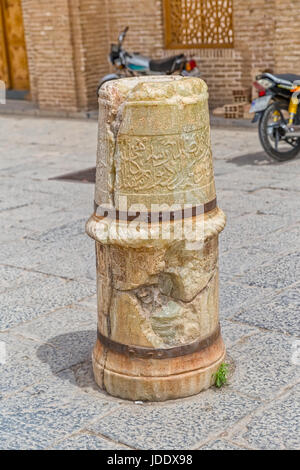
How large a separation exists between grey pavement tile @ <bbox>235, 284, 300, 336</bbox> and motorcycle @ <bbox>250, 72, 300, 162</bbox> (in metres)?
4.07

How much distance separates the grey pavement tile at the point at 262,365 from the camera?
3.93 m

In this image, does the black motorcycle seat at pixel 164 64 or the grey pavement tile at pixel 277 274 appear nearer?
the grey pavement tile at pixel 277 274

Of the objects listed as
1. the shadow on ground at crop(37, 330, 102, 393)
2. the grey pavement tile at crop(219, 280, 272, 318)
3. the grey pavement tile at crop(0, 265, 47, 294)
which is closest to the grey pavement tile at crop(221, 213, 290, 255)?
the grey pavement tile at crop(219, 280, 272, 318)

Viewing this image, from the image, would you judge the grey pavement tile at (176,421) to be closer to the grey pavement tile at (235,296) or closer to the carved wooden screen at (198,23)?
the grey pavement tile at (235,296)

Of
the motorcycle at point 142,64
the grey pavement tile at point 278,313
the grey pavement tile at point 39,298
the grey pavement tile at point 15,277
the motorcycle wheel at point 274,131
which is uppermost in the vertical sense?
the motorcycle at point 142,64

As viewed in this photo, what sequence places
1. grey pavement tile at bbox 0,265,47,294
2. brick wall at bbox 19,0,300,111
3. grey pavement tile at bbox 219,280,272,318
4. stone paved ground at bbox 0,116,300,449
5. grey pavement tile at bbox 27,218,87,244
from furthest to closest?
brick wall at bbox 19,0,300,111 → grey pavement tile at bbox 27,218,87,244 → grey pavement tile at bbox 0,265,47,294 → grey pavement tile at bbox 219,280,272,318 → stone paved ground at bbox 0,116,300,449

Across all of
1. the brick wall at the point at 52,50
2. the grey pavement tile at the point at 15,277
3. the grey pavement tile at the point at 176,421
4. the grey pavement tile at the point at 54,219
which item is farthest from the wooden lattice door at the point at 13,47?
the grey pavement tile at the point at 176,421

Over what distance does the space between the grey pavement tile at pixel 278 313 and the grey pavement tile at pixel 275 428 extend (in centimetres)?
88

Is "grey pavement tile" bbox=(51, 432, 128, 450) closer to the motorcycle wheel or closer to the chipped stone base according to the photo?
the chipped stone base

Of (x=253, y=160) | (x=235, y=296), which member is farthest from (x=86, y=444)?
(x=253, y=160)

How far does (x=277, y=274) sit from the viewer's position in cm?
550

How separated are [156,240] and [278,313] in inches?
58.3

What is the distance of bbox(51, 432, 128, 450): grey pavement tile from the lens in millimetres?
3441

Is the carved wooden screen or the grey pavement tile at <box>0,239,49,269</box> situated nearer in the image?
the grey pavement tile at <box>0,239,49,269</box>
